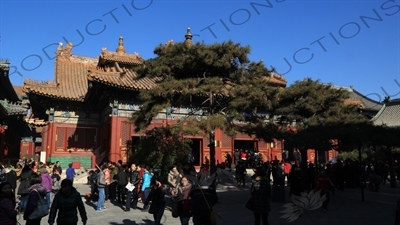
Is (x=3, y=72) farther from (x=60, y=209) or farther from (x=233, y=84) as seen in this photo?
(x=60, y=209)

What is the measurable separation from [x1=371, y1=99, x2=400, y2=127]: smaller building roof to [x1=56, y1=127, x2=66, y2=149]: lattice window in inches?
879

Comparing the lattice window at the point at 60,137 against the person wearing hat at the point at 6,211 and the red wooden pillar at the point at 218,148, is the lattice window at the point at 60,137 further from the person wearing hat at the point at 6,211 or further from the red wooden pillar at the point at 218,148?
the person wearing hat at the point at 6,211

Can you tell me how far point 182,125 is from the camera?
36.6ft

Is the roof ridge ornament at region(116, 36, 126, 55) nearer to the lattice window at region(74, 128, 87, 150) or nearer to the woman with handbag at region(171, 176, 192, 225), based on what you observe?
the lattice window at region(74, 128, 87, 150)

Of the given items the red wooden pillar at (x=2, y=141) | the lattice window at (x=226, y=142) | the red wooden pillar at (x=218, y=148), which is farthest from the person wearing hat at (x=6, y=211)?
the red wooden pillar at (x=2, y=141)

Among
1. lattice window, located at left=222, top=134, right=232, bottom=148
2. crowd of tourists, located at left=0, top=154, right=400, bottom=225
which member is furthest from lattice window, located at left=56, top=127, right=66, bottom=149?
lattice window, located at left=222, top=134, right=232, bottom=148

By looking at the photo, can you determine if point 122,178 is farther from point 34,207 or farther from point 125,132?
point 125,132

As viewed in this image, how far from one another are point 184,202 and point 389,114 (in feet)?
81.3

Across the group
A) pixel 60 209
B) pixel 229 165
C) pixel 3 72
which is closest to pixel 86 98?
pixel 3 72

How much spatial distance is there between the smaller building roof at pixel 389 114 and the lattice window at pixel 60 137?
2232cm

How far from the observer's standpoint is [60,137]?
2358cm

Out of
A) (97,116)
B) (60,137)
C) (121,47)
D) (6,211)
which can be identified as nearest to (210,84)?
(6,211)

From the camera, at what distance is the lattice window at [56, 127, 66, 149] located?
2348cm

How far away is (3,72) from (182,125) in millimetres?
19698
